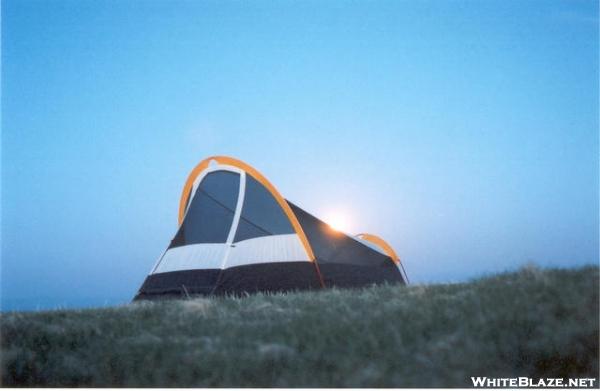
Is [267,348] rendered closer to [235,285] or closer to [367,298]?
[367,298]

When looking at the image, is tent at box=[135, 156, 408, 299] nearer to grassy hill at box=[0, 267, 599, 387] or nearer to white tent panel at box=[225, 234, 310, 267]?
white tent panel at box=[225, 234, 310, 267]

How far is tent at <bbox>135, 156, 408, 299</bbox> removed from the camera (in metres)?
7.49

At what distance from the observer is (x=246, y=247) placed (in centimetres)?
773

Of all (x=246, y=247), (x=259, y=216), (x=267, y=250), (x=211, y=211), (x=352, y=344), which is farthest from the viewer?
(x=211, y=211)

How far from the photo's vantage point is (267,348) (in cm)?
298

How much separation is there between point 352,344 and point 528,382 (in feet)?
3.64

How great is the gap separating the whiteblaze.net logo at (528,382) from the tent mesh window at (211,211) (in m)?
5.81

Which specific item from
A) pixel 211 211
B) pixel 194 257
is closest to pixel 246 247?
pixel 194 257

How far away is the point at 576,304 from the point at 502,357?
826 millimetres

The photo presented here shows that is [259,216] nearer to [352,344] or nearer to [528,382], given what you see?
[352,344]

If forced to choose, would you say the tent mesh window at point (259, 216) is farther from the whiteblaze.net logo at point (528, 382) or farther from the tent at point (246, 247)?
the whiteblaze.net logo at point (528, 382)

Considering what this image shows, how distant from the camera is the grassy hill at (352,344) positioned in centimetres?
267

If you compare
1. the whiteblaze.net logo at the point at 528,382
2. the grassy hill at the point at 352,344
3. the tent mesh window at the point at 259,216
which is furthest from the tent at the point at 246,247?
the whiteblaze.net logo at the point at 528,382

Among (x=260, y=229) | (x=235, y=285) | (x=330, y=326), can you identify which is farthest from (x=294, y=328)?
(x=260, y=229)
